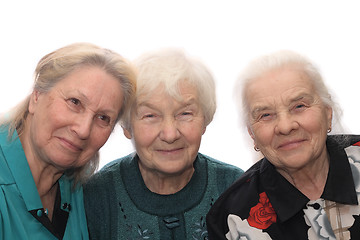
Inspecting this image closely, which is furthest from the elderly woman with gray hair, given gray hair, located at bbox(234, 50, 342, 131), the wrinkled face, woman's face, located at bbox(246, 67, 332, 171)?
woman's face, located at bbox(246, 67, 332, 171)

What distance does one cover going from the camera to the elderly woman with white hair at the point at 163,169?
1991 mm

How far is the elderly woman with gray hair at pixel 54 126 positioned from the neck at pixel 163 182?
41 centimetres

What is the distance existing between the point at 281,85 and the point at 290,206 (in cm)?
54

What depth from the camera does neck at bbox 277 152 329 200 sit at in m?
1.88

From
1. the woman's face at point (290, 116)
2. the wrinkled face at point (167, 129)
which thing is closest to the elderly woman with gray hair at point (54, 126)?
the wrinkled face at point (167, 129)

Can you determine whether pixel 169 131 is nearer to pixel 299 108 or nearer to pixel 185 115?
pixel 185 115

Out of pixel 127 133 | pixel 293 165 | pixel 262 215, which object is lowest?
pixel 262 215

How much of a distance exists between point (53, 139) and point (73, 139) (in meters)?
0.09

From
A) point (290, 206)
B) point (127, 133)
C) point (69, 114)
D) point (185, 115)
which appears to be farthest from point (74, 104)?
point (290, 206)

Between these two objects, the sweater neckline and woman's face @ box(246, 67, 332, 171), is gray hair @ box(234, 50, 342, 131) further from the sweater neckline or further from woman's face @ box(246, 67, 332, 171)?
the sweater neckline

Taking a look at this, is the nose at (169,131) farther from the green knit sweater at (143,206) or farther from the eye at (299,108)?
the eye at (299,108)

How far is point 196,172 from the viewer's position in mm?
2266

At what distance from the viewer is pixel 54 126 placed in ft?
5.77

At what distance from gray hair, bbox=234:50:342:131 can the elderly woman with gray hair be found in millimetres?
549
